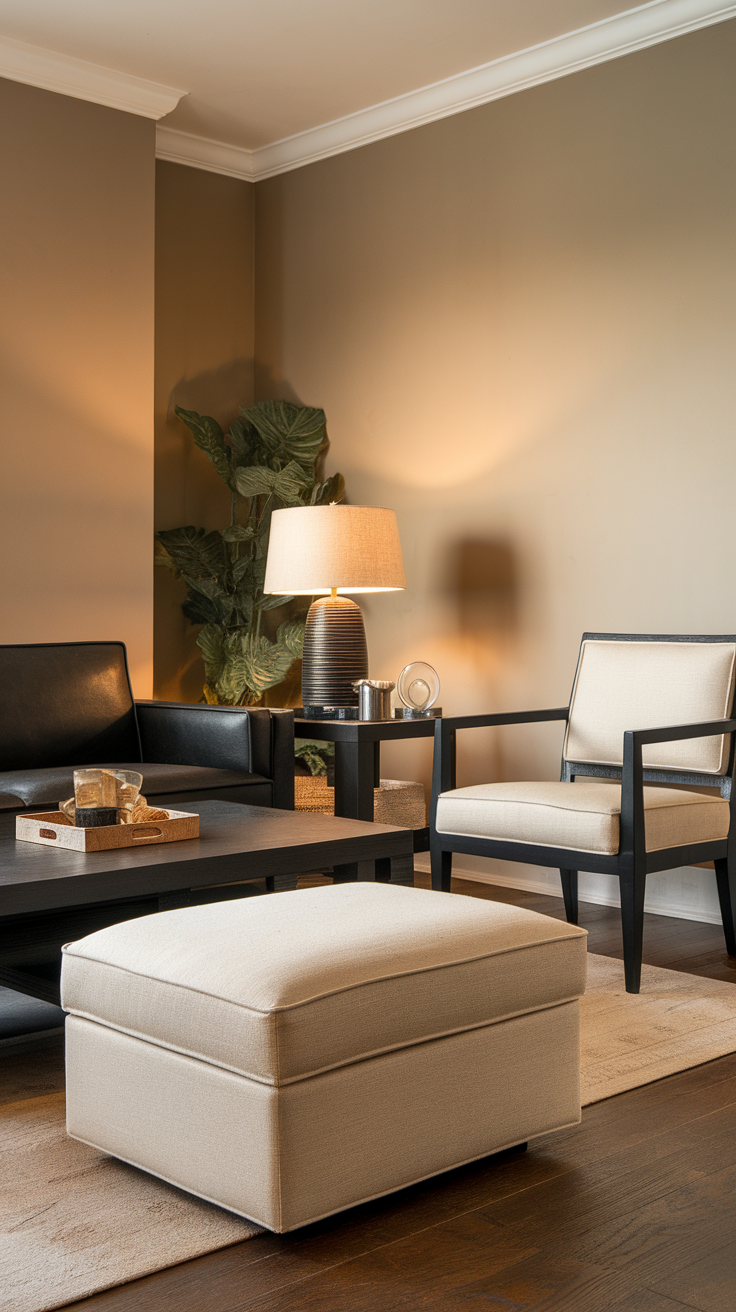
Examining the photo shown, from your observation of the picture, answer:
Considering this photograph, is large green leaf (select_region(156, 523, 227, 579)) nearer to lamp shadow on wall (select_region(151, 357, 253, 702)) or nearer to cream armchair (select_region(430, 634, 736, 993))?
lamp shadow on wall (select_region(151, 357, 253, 702))

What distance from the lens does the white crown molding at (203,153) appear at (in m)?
4.67

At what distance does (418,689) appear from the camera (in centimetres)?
379

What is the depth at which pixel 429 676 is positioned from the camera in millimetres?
3828

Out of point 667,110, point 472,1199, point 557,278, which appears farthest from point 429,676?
point 472,1199

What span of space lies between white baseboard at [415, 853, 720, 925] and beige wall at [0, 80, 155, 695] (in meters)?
1.52

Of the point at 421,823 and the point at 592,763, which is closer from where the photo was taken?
the point at 592,763

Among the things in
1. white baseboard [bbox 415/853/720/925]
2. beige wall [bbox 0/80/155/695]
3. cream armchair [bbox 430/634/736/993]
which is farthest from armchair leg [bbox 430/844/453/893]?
beige wall [bbox 0/80/155/695]

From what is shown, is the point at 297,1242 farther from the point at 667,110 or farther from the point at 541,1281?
the point at 667,110

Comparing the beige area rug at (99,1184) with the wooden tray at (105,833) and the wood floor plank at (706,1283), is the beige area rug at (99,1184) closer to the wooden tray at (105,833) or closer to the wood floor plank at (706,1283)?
the wooden tray at (105,833)

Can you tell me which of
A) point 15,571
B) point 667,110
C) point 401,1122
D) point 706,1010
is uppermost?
point 667,110

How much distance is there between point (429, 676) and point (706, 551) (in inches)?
37.0

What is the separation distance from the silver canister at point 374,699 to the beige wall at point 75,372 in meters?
1.03

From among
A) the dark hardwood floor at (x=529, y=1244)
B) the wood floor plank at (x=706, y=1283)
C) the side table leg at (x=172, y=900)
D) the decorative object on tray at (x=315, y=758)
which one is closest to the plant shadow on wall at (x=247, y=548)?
the decorative object on tray at (x=315, y=758)

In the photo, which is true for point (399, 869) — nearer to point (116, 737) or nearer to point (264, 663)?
point (116, 737)
